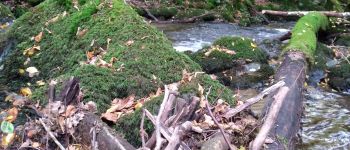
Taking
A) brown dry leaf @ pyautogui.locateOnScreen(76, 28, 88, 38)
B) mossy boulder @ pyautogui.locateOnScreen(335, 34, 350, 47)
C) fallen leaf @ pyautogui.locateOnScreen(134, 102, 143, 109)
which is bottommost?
mossy boulder @ pyautogui.locateOnScreen(335, 34, 350, 47)

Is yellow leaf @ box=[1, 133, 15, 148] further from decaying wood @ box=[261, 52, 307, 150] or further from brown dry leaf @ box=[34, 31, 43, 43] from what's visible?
brown dry leaf @ box=[34, 31, 43, 43]

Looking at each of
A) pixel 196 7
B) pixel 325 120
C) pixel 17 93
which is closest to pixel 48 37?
pixel 17 93

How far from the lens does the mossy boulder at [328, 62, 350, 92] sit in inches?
320

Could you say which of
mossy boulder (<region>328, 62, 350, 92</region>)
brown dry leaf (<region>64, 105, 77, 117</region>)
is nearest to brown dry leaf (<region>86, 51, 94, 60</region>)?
brown dry leaf (<region>64, 105, 77, 117</region>)

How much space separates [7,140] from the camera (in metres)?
3.58

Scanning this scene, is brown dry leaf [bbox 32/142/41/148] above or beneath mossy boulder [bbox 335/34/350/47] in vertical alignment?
above

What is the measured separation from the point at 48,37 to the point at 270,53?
5.68 meters

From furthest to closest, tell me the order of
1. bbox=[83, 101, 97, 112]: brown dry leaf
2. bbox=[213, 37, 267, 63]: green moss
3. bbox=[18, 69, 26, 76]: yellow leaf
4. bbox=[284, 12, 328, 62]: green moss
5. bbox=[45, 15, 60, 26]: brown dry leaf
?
bbox=[213, 37, 267, 63]: green moss → bbox=[284, 12, 328, 62]: green moss → bbox=[45, 15, 60, 26]: brown dry leaf → bbox=[18, 69, 26, 76]: yellow leaf → bbox=[83, 101, 97, 112]: brown dry leaf

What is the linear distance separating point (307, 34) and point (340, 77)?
1317 mm

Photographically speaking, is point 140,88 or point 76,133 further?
point 140,88

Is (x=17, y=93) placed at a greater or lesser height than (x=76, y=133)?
lesser

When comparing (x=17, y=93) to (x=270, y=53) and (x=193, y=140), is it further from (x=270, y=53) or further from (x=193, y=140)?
(x=270, y=53)

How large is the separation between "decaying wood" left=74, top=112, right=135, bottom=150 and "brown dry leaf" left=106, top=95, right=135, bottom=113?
0.44m

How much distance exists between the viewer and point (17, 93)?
570 centimetres
